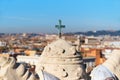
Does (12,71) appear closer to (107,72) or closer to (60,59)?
(107,72)

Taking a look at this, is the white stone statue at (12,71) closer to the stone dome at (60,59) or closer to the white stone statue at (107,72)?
the white stone statue at (107,72)

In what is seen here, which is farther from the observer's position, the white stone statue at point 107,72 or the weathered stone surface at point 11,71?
the weathered stone surface at point 11,71

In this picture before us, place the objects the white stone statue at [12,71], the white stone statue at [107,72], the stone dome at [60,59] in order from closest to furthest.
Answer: the white stone statue at [107,72]
the white stone statue at [12,71]
the stone dome at [60,59]

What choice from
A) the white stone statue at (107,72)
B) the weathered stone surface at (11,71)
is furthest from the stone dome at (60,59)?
the white stone statue at (107,72)

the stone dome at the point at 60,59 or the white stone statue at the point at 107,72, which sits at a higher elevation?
the white stone statue at the point at 107,72

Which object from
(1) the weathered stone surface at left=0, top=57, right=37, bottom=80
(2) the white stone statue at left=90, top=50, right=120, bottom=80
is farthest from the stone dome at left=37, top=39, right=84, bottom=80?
(2) the white stone statue at left=90, top=50, right=120, bottom=80

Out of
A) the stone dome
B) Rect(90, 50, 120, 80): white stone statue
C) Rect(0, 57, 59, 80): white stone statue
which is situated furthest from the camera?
the stone dome

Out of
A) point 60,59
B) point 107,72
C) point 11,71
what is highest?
point 107,72

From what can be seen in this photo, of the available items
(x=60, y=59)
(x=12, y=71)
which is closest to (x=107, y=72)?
(x=12, y=71)

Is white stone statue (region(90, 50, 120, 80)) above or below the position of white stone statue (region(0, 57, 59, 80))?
above

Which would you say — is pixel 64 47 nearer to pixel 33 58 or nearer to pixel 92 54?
pixel 33 58

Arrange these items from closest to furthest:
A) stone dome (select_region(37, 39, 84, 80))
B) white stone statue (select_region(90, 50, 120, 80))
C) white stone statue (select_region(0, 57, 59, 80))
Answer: white stone statue (select_region(90, 50, 120, 80))
white stone statue (select_region(0, 57, 59, 80))
stone dome (select_region(37, 39, 84, 80))

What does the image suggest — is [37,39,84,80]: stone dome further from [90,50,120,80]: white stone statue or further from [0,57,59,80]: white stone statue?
[90,50,120,80]: white stone statue

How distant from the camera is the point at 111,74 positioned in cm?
416
